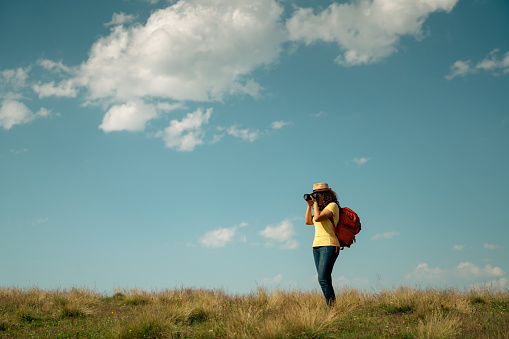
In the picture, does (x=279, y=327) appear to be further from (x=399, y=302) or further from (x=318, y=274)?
(x=399, y=302)

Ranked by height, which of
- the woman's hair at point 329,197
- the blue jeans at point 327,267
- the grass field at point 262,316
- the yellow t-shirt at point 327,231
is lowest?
the grass field at point 262,316

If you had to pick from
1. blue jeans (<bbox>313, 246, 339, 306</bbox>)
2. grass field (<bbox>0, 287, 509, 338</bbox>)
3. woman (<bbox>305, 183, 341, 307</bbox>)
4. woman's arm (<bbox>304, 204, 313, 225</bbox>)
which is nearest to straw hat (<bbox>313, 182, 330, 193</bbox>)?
woman (<bbox>305, 183, 341, 307</bbox>)

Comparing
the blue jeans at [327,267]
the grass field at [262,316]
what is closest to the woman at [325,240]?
the blue jeans at [327,267]

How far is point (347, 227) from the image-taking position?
8.00 m

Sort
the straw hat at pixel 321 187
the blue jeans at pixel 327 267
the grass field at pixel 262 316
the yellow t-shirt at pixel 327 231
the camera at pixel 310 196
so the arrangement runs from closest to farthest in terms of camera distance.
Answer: the grass field at pixel 262 316 < the blue jeans at pixel 327 267 < the yellow t-shirt at pixel 327 231 < the camera at pixel 310 196 < the straw hat at pixel 321 187

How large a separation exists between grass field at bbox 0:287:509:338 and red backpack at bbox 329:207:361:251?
1.40 metres

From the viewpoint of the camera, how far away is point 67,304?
35.8 feet

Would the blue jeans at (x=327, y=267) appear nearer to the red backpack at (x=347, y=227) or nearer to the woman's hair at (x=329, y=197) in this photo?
the red backpack at (x=347, y=227)

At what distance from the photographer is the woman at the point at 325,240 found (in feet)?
25.2

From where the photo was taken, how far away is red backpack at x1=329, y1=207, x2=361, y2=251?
7898 mm

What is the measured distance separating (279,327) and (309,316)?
67 centimetres

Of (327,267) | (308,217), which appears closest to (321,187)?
(308,217)

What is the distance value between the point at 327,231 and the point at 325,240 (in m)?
0.20

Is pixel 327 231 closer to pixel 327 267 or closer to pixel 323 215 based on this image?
pixel 323 215
